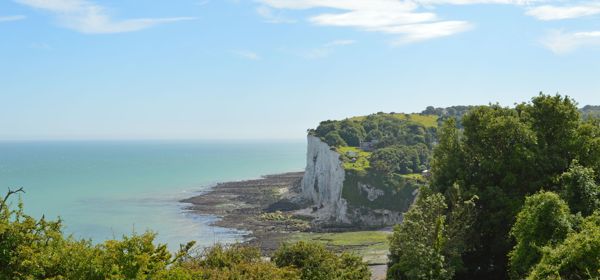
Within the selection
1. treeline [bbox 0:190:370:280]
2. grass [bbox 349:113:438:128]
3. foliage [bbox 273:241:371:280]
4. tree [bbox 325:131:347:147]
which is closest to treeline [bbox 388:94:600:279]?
foliage [bbox 273:241:371:280]

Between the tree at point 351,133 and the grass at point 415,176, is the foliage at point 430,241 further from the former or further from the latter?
the tree at point 351,133

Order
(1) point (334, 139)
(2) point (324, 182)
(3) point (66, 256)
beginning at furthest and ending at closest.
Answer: (1) point (334, 139) < (2) point (324, 182) < (3) point (66, 256)

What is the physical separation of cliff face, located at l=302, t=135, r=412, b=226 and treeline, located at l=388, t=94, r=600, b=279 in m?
43.7

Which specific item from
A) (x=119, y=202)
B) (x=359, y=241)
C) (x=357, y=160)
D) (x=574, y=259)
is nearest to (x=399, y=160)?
(x=357, y=160)

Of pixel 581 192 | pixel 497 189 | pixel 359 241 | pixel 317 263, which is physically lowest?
pixel 359 241

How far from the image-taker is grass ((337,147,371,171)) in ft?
263

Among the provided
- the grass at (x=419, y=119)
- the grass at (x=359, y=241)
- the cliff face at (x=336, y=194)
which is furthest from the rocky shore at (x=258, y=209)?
the grass at (x=419, y=119)

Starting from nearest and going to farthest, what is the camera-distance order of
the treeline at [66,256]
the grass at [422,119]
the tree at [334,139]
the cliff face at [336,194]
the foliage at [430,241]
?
the treeline at [66,256], the foliage at [430,241], the cliff face at [336,194], the tree at [334,139], the grass at [422,119]

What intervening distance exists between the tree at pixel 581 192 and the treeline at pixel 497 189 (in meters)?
0.04

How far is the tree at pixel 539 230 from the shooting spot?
17.7m

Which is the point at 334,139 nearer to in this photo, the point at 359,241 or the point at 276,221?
the point at 276,221

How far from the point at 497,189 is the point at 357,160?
194ft

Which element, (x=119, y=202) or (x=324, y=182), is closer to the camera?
(x=324, y=182)

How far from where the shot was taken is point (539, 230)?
18.2 meters
